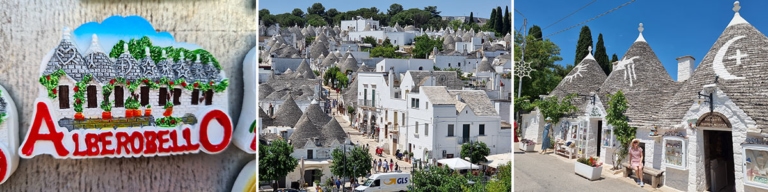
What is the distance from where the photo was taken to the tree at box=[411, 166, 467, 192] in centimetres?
342

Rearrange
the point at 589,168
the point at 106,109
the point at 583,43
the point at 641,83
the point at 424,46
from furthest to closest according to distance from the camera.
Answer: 1. the point at 424,46
2. the point at 583,43
3. the point at 589,168
4. the point at 641,83
5. the point at 106,109

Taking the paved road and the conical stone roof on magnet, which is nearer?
the conical stone roof on magnet

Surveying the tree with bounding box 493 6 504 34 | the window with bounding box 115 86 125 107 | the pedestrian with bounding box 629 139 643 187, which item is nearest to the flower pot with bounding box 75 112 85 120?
the window with bounding box 115 86 125 107

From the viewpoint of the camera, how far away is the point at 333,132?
3.43 meters

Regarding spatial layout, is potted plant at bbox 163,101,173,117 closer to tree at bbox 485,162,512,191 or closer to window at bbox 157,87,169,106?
window at bbox 157,87,169,106

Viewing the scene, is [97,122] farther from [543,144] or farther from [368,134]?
[543,144]

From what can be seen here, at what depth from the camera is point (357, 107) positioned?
3535 mm

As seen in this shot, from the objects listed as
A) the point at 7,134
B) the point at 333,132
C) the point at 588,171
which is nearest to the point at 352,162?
the point at 333,132

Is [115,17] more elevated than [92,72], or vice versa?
[115,17]

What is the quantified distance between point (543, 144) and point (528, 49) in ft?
2.04

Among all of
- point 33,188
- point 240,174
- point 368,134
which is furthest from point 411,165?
point 33,188

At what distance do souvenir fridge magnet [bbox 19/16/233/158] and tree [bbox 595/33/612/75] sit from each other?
2.05m

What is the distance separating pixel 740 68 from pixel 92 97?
301 centimetres

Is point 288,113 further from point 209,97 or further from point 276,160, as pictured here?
point 209,97
